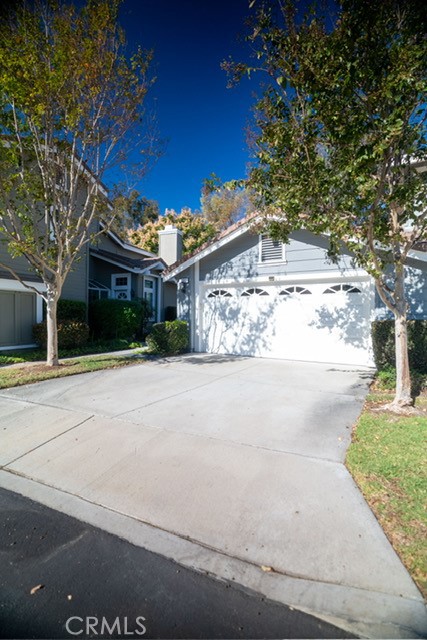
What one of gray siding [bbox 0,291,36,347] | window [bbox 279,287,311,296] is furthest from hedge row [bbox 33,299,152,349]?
window [bbox 279,287,311,296]

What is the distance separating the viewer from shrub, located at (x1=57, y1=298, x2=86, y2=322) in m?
12.4

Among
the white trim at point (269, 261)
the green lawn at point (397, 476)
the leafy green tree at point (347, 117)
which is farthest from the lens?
the white trim at point (269, 261)

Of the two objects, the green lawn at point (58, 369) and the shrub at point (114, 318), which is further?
the shrub at point (114, 318)

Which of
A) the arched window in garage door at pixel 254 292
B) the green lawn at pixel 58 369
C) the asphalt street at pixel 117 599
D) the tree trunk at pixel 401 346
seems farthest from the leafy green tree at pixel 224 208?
the asphalt street at pixel 117 599

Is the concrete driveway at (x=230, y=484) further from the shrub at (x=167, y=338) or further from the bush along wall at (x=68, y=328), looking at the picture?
the bush along wall at (x=68, y=328)

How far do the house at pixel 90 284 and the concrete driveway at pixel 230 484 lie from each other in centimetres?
578

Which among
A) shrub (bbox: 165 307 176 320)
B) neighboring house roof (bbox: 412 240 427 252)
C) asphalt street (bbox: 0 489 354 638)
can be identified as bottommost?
asphalt street (bbox: 0 489 354 638)

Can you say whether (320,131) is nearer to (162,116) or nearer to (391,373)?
(391,373)

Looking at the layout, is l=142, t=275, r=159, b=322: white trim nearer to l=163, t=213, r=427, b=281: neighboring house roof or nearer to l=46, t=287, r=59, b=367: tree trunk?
l=163, t=213, r=427, b=281: neighboring house roof

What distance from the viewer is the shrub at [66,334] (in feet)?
37.9

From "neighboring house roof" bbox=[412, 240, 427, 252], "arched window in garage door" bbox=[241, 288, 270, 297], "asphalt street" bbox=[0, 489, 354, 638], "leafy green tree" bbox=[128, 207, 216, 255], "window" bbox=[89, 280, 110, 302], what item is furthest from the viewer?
"leafy green tree" bbox=[128, 207, 216, 255]

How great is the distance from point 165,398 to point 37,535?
3491mm

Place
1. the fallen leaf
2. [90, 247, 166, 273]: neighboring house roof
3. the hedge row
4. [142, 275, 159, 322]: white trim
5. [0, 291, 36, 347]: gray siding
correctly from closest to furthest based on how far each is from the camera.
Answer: the fallen leaf
[0, 291, 36, 347]: gray siding
the hedge row
[90, 247, 166, 273]: neighboring house roof
[142, 275, 159, 322]: white trim

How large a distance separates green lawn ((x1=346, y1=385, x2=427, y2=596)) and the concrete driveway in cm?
11
